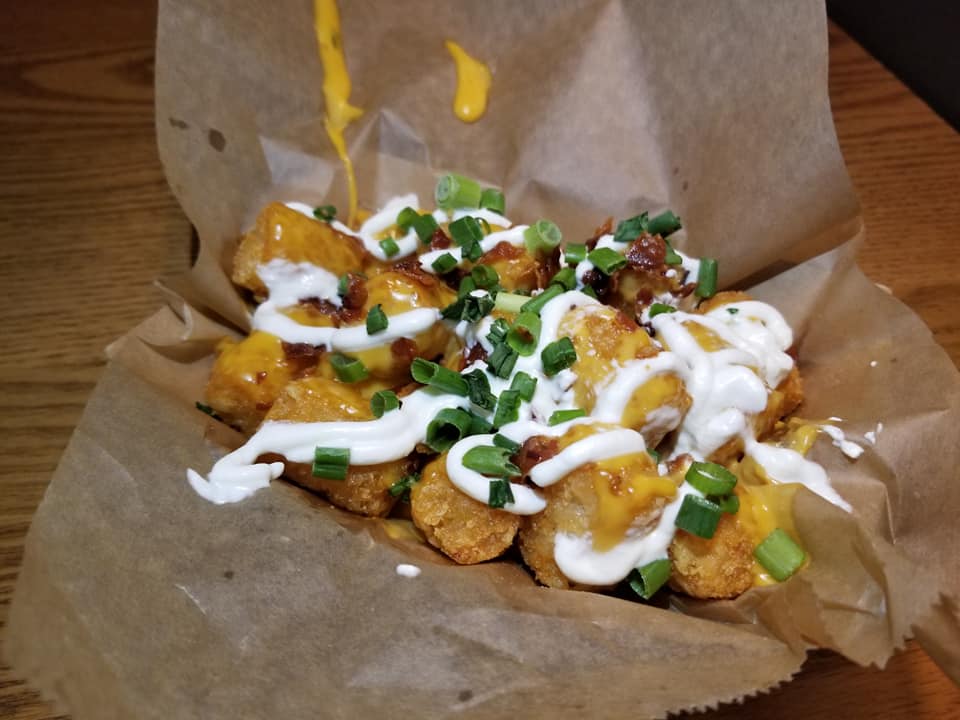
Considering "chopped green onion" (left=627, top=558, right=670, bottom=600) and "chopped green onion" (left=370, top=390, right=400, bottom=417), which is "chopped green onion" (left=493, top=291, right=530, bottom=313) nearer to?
"chopped green onion" (left=370, top=390, right=400, bottom=417)

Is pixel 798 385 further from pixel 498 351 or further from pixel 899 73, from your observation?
pixel 899 73

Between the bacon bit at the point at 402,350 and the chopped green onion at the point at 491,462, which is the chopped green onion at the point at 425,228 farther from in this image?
the chopped green onion at the point at 491,462

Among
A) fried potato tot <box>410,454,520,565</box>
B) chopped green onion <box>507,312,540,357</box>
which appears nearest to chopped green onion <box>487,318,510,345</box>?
chopped green onion <box>507,312,540,357</box>

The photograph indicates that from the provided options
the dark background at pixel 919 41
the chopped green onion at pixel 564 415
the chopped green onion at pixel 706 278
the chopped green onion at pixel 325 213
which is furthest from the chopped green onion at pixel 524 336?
the dark background at pixel 919 41

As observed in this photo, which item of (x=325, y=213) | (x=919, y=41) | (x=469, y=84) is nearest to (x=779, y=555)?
(x=325, y=213)

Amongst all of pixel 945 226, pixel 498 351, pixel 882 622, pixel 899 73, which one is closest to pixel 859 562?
pixel 882 622
